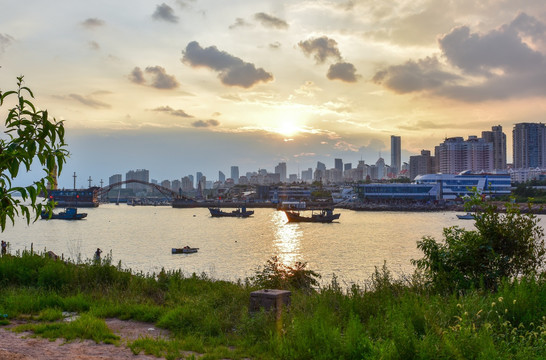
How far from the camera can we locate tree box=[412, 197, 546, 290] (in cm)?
1004

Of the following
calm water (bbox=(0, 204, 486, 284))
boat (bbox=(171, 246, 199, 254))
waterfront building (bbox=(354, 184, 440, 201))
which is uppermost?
waterfront building (bbox=(354, 184, 440, 201))

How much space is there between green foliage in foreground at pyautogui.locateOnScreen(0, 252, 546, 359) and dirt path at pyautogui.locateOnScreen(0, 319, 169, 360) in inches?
8.7

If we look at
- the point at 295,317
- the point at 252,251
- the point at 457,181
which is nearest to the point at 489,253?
the point at 295,317

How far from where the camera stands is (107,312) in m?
9.05

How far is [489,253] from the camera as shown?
33.1 feet

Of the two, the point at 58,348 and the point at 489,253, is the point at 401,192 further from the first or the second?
the point at 58,348

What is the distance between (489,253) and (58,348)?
8.98m

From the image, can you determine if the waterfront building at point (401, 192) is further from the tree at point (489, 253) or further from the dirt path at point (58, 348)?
the dirt path at point (58, 348)

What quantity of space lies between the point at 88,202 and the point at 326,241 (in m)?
156

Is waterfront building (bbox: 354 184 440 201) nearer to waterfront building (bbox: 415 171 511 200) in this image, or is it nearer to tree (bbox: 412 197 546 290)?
waterfront building (bbox: 415 171 511 200)

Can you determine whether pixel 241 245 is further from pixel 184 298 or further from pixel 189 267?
pixel 184 298

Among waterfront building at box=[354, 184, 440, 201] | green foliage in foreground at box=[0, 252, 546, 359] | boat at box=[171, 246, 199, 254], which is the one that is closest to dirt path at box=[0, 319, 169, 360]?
green foliage in foreground at box=[0, 252, 546, 359]

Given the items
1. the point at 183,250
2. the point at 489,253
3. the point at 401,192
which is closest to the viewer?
the point at 489,253

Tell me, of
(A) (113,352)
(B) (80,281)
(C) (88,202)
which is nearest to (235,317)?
(A) (113,352)
